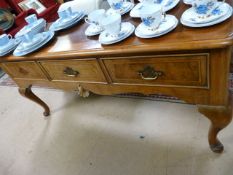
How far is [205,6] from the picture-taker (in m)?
0.69

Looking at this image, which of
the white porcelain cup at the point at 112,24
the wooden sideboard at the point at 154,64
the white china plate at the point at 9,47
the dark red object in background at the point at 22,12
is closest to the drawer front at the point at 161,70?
the wooden sideboard at the point at 154,64

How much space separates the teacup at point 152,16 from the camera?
0.74 meters

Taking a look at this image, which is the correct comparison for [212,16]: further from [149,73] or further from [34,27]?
[34,27]

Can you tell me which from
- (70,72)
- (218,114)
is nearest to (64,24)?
(70,72)

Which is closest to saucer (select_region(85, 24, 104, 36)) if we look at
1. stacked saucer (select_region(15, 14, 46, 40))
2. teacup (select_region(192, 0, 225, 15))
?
stacked saucer (select_region(15, 14, 46, 40))

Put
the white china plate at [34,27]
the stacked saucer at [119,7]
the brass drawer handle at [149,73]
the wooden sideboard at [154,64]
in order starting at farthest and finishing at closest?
the white china plate at [34,27] < the stacked saucer at [119,7] < the brass drawer handle at [149,73] < the wooden sideboard at [154,64]

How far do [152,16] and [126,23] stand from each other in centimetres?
18

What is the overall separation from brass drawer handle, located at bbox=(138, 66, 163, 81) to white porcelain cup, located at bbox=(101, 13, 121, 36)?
18cm

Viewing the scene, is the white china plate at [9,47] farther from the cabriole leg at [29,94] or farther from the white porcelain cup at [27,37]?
the cabriole leg at [29,94]

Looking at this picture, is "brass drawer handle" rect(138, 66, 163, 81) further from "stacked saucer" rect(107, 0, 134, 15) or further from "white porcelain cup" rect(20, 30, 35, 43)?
"white porcelain cup" rect(20, 30, 35, 43)

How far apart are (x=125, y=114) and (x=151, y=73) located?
0.67 metres

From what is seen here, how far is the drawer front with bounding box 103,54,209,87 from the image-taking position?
70cm

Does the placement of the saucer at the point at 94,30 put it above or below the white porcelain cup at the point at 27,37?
below

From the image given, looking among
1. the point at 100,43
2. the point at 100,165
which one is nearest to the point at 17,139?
the point at 100,165
